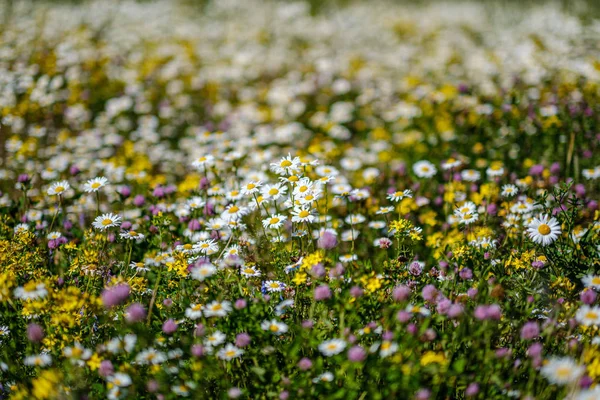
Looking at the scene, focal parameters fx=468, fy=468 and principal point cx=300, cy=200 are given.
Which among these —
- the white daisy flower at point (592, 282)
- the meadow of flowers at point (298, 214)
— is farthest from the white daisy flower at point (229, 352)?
the white daisy flower at point (592, 282)

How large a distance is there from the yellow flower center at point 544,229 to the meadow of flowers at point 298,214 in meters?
0.02

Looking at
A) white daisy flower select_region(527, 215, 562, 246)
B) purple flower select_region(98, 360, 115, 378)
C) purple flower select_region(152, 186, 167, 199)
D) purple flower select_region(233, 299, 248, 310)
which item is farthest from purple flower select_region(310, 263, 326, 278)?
purple flower select_region(152, 186, 167, 199)

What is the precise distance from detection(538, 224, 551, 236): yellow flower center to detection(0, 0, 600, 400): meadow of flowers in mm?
23

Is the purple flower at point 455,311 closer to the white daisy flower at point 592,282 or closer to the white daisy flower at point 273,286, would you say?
the white daisy flower at point 592,282

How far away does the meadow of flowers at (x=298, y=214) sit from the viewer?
1.85 metres

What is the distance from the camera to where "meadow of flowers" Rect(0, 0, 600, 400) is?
6.06ft

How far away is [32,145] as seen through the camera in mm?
4406

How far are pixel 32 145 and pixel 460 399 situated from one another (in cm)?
424

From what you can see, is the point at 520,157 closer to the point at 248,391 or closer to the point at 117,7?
the point at 248,391

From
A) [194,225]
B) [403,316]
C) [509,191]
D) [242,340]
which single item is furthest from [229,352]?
[509,191]

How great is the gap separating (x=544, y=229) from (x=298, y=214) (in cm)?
125

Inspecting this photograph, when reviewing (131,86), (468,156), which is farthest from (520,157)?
(131,86)

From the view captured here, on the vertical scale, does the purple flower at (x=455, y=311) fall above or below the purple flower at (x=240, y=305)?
above

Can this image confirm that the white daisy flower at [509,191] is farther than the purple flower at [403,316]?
Yes
